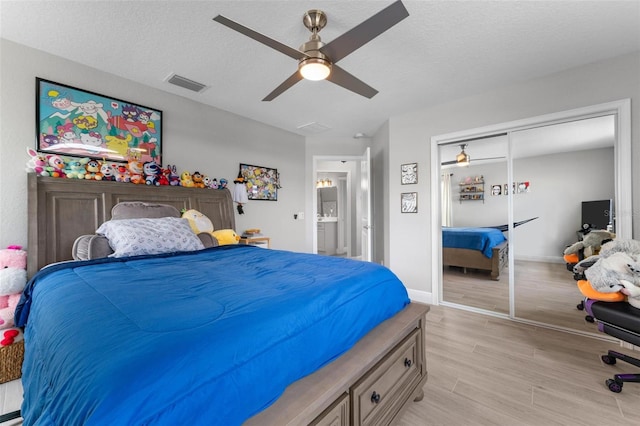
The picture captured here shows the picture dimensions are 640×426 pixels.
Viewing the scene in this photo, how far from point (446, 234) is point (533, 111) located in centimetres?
169

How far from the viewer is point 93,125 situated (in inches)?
101

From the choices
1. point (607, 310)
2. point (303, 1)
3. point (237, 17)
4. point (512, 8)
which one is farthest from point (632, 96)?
point (237, 17)

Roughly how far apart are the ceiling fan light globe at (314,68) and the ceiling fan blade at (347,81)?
0.09 m

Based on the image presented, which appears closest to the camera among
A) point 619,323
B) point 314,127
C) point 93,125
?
point 619,323

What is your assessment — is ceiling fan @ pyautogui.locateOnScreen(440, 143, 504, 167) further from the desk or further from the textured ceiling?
the desk

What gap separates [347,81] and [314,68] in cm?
39

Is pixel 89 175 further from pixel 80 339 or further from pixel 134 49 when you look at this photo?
pixel 80 339

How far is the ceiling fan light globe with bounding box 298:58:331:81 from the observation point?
1.76 meters

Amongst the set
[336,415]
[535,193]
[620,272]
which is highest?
[535,193]

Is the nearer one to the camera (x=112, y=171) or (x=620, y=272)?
(x=620, y=272)

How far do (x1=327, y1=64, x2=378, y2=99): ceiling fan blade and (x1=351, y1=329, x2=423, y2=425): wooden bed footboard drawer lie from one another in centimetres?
181

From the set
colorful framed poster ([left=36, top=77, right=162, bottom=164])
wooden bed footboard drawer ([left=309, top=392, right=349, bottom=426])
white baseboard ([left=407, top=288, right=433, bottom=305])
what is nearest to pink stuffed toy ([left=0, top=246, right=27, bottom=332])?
colorful framed poster ([left=36, top=77, right=162, bottom=164])

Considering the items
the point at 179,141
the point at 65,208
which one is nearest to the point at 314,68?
the point at 179,141

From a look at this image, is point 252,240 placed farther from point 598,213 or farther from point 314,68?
point 598,213
